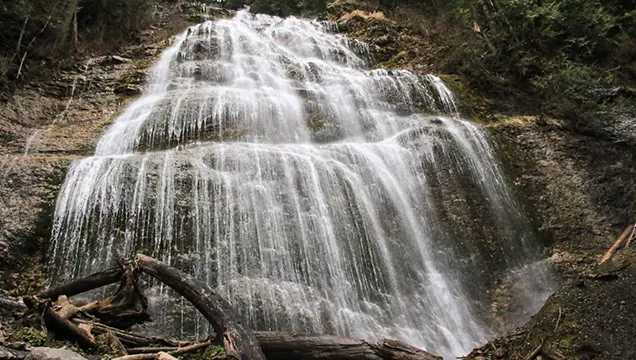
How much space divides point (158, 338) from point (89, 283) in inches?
36.8

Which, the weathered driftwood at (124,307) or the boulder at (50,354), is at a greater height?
the weathered driftwood at (124,307)

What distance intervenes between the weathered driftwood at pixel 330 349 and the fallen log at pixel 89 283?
1576 millimetres

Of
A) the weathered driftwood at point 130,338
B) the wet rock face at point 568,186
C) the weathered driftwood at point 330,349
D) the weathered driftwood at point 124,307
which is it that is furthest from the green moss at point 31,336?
the wet rock face at point 568,186

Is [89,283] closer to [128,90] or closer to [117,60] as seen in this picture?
[128,90]

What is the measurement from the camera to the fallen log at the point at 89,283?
5.27 m

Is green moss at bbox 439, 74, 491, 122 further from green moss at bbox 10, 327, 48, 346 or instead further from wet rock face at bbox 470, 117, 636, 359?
green moss at bbox 10, 327, 48, 346

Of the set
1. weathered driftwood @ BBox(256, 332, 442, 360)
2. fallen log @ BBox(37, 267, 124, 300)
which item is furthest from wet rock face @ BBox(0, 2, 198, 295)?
weathered driftwood @ BBox(256, 332, 442, 360)

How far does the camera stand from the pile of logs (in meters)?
4.60

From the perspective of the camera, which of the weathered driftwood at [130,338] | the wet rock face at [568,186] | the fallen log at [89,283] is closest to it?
the weathered driftwood at [130,338]

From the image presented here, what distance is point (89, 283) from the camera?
529 cm

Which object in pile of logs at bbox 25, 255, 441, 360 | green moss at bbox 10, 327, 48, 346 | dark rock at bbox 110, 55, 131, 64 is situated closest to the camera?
green moss at bbox 10, 327, 48, 346

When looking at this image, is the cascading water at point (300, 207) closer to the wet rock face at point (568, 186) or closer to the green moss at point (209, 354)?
the wet rock face at point (568, 186)

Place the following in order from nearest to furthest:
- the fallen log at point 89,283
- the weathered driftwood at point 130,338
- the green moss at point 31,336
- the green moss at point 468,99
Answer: the green moss at point 31,336 < the weathered driftwood at point 130,338 < the fallen log at point 89,283 < the green moss at point 468,99

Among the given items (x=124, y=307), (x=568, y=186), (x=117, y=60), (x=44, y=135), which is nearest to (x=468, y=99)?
(x=568, y=186)
